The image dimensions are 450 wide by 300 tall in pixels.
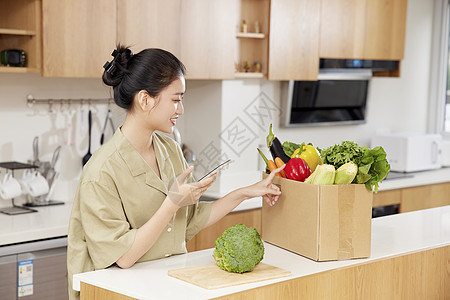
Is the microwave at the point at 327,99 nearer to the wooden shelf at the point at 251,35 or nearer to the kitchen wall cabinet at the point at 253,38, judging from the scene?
the kitchen wall cabinet at the point at 253,38

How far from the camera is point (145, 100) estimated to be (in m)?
1.96

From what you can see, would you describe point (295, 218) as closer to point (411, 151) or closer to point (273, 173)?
point (273, 173)

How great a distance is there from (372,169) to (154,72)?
75cm

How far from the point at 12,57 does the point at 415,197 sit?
9.81 ft

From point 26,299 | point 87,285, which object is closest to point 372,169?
point 87,285

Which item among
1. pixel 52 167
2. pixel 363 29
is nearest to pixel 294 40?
pixel 363 29

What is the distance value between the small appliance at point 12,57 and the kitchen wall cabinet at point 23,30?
0.12 ft

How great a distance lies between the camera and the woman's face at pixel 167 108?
1.96 m

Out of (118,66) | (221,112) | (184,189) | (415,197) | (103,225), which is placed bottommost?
(415,197)

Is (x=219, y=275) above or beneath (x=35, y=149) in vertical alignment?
beneath

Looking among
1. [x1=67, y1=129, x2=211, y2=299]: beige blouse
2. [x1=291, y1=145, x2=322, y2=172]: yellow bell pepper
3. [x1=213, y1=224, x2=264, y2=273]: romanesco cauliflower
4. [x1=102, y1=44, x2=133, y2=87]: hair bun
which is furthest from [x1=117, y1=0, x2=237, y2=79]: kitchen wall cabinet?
[x1=213, y1=224, x2=264, y2=273]: romanesco cauliflower

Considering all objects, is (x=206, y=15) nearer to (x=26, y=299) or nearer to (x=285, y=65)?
(x=285, y=65)

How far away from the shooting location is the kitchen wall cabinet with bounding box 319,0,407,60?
4.23 metres

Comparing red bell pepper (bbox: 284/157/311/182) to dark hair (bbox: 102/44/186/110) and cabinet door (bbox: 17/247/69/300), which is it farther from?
cabinet door (bbox: 17/247/69/300)
